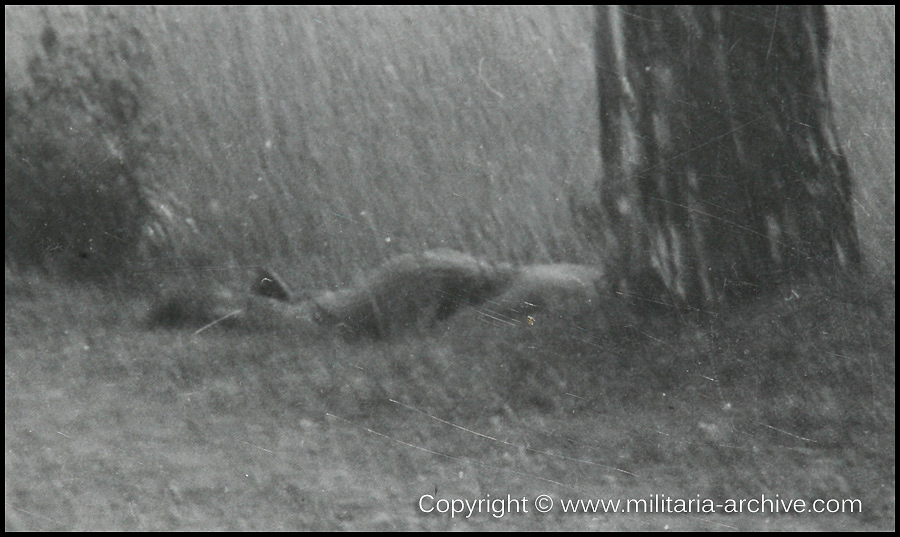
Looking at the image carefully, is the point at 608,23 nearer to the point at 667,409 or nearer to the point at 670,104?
the point at 670,104

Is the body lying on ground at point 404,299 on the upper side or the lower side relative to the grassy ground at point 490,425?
upper

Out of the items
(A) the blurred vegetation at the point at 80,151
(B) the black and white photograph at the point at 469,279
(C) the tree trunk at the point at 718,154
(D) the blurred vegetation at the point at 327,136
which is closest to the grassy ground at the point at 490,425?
(B) the black and white photograph at the point at 469,279

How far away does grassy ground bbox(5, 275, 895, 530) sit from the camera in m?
1.92

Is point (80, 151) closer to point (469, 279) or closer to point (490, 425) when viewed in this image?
point (469, 279)

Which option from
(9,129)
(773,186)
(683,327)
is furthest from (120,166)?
(773,186)

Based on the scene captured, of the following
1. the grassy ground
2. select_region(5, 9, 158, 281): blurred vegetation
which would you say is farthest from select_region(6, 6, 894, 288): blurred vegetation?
the grassy ground

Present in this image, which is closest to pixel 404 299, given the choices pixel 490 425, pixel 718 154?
pixel 490 425

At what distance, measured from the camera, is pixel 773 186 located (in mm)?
1933

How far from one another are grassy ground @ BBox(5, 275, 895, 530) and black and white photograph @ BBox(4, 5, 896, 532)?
0.01 metres

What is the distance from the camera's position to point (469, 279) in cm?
193

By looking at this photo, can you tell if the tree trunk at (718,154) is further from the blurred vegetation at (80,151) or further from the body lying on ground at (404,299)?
the blurred vegetation at (80,151)

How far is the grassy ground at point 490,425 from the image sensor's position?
6.31ft

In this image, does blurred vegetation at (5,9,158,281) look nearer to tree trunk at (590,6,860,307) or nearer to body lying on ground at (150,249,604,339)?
body lying on ground at (150,249,604,339)

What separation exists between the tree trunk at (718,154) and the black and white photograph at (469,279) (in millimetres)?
11
